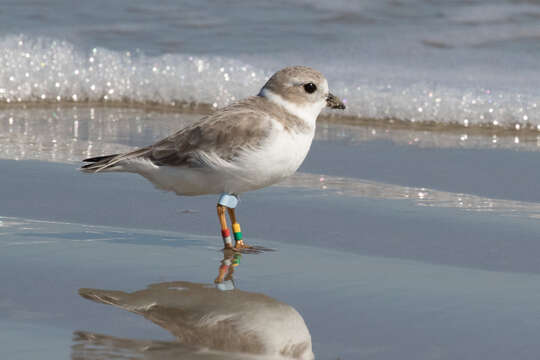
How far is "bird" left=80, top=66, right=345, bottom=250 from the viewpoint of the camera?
14.8 feet

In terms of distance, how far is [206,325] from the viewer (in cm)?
334

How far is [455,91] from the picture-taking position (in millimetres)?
9398

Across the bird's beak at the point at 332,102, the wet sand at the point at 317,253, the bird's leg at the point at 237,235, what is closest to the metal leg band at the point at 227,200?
the bird's leg at the point at 237,235

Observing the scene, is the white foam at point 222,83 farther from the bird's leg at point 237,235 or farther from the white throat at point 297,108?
the bird's leg at point 237,235

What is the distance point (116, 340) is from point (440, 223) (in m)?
2.40

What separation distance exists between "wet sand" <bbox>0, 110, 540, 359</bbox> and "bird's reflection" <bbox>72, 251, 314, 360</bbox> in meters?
0.02

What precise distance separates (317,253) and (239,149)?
0.64m

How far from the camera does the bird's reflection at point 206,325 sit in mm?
3055

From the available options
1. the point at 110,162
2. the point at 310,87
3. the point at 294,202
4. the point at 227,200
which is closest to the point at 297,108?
the point at 310,87

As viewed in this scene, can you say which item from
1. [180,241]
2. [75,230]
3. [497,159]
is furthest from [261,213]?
[497,159]

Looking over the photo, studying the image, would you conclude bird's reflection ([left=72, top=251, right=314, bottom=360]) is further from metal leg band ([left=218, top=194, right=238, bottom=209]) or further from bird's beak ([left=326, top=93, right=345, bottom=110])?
bird's beak ([left=326, top=93, right=345, bottom=110])

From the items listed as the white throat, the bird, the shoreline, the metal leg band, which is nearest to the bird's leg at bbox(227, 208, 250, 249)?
the bird

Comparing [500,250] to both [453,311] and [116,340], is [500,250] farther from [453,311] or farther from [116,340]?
[116,340]

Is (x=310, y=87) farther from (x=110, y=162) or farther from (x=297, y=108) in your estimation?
(x=110, y=162)
